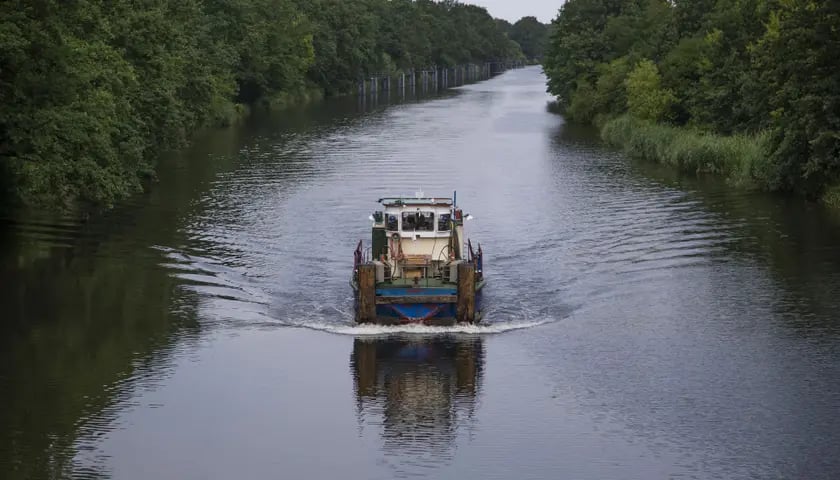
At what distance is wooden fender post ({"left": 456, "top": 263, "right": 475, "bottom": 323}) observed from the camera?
37.0 meters

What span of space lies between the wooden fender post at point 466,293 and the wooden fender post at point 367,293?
8.33 ft

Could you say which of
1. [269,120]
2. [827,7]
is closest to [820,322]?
[827,7]

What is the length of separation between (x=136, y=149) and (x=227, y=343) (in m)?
20.4

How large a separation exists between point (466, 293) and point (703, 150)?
3835 centimetres

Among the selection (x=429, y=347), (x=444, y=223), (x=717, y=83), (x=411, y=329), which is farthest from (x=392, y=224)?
(x=717, y=83)

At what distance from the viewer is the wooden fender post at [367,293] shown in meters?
36.7

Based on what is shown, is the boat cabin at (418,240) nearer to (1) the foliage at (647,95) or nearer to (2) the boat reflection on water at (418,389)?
(2) the boat reflection on water at (418,389)

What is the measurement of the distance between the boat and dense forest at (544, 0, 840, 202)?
21.4m

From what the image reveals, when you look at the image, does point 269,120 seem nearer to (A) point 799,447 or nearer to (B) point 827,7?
(B) point 827,7

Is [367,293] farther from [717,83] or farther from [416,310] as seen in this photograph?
[717,83]

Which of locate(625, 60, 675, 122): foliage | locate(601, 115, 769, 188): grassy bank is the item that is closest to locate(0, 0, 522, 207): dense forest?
locate(601, 115, 769, 188): grassy bank

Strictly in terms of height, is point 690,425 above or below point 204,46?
below

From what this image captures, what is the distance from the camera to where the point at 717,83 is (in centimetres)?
7744

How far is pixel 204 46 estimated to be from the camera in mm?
99500
